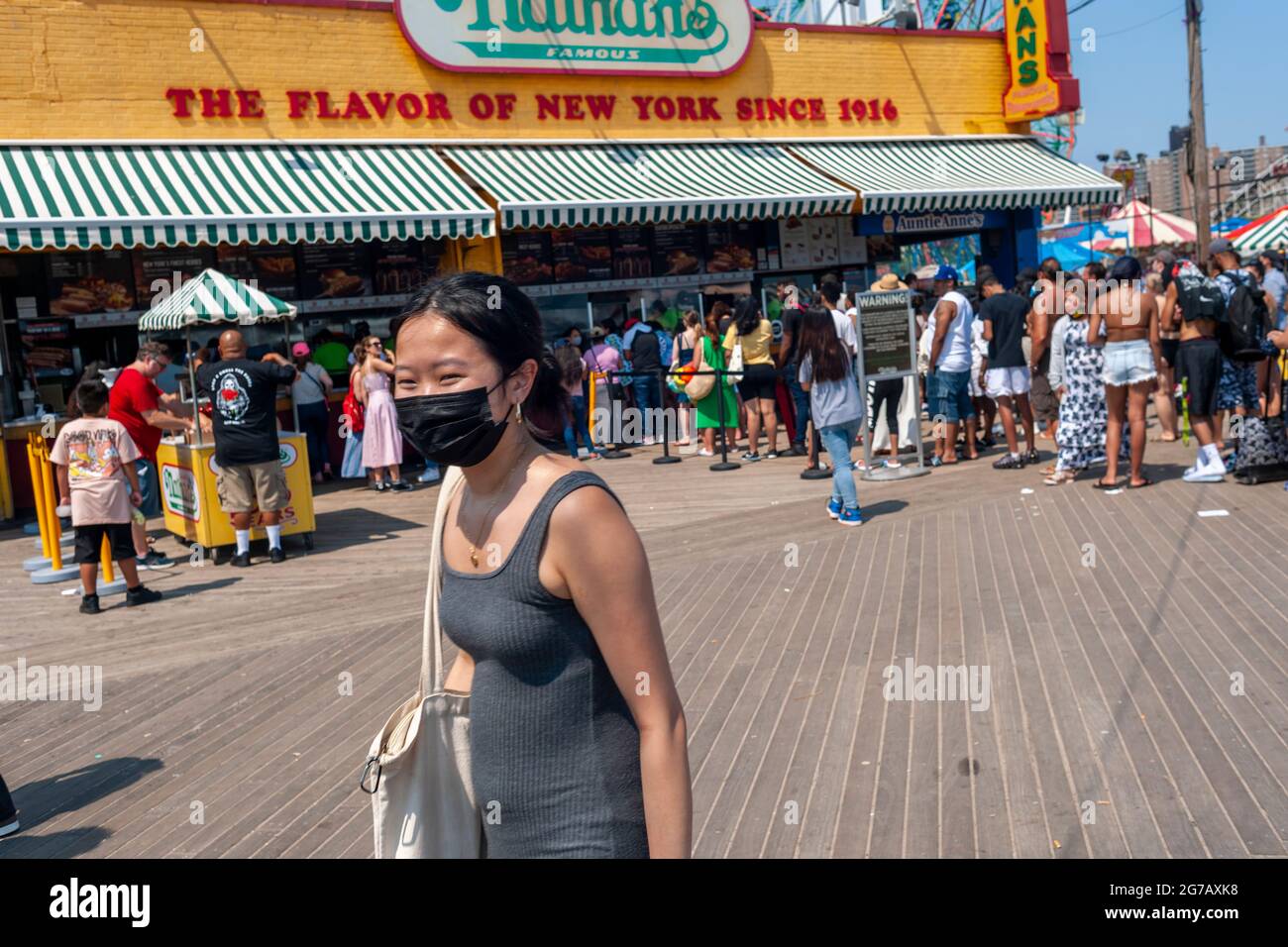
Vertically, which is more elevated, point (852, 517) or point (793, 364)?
point (793, 364)

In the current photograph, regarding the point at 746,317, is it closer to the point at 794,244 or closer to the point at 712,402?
the point at 712,402

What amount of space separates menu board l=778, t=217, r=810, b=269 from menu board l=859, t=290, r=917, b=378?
7209 mm

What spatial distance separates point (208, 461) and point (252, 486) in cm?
64

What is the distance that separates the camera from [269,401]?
33.4ft

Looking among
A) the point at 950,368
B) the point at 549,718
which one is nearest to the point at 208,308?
the point at 950,368

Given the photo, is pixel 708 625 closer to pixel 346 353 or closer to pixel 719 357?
pixel 719 357

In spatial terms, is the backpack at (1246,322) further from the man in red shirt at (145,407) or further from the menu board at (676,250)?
the menu board at (676,250)

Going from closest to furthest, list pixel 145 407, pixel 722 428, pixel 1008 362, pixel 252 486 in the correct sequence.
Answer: pixel 252 486 → pixel 145 407 → pixel 1008 362 → pixel 722 428

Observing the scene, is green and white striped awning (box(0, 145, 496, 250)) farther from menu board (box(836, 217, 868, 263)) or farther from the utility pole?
the utility pole

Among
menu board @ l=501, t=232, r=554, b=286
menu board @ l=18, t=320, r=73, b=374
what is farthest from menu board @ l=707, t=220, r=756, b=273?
menu board @ l=18, t=320, r=73, b=374

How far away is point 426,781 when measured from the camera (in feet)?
7.75

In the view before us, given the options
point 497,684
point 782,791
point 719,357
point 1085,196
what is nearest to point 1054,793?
point 782,791

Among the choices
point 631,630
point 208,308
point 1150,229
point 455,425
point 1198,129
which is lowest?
point 631,630

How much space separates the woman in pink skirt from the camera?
13.9 m
